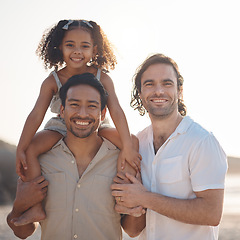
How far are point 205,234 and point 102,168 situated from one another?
3.87 feet

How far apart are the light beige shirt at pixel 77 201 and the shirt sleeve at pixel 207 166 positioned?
818mm

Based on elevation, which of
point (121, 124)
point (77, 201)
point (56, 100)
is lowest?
point (77, 201)

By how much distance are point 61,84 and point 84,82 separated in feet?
1.06

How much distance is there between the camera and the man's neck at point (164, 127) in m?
3.94

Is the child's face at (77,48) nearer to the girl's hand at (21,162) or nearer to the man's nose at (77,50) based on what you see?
the man's nose at (77,50)

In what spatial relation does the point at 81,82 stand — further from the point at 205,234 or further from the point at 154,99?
the point at 205,234

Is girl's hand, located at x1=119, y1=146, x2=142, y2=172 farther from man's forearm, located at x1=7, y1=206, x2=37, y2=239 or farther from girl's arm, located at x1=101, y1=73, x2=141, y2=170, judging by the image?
man's forearm, located at x1=7, y1=206, x2=37, y2=239

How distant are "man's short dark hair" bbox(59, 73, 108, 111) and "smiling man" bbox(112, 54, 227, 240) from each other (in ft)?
1.61

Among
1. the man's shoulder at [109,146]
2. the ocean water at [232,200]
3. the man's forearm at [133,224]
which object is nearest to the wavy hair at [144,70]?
the man's shoulder at [109,146]

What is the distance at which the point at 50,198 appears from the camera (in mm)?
3576

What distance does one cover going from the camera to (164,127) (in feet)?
13.1

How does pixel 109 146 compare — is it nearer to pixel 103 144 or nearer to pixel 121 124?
pixel 103 144

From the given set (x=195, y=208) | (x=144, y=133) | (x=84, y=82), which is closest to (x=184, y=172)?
(x=195, y=208)

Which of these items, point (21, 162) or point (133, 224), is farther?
point (133, 224)
